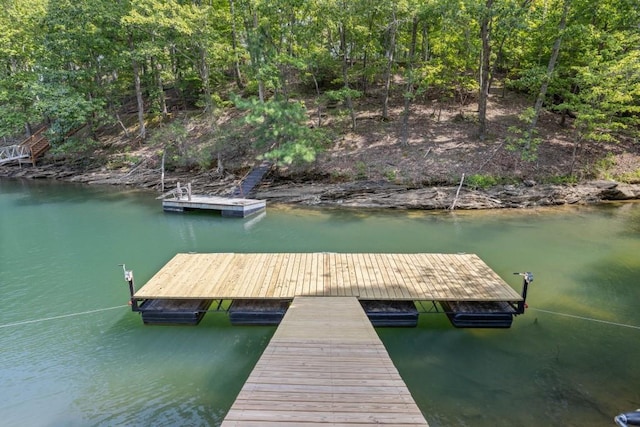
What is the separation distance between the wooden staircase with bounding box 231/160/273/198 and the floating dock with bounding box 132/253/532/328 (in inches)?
408

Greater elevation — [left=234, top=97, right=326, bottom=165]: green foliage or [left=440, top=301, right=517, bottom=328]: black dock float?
[left=234, top=97, right=326, bottom=165]: green foliage

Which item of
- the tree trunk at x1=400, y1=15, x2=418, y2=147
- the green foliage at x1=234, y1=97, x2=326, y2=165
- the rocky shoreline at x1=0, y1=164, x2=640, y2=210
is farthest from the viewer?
the tree trunk at x1=400, y1=15, x2=418, y2=147

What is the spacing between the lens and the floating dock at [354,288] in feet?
24.4

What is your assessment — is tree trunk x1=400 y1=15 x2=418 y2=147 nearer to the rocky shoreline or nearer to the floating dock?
the rocky shoreline

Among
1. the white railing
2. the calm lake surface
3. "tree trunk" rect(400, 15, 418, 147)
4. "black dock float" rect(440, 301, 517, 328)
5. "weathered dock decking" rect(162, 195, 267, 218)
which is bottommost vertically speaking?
the calm lake surface

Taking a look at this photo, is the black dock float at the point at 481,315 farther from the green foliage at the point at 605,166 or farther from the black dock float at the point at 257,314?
the green foliage at the point at 605,166

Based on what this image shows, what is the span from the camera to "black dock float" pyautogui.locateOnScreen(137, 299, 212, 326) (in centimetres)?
765

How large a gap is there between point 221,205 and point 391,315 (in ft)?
37.5

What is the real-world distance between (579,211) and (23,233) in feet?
77.4

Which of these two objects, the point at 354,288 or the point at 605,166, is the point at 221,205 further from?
the point at 605,166

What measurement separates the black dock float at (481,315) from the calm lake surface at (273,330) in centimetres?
22

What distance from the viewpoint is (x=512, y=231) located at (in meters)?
13.4

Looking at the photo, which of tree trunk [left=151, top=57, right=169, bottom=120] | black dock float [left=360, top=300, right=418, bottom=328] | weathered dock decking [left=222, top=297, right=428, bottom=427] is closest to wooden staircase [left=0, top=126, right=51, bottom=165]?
tree trunk [left=151, top=57, right=169, bottom=120]

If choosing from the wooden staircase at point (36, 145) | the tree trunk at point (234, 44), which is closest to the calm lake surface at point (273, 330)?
the tree trunk at point (234, 44)
